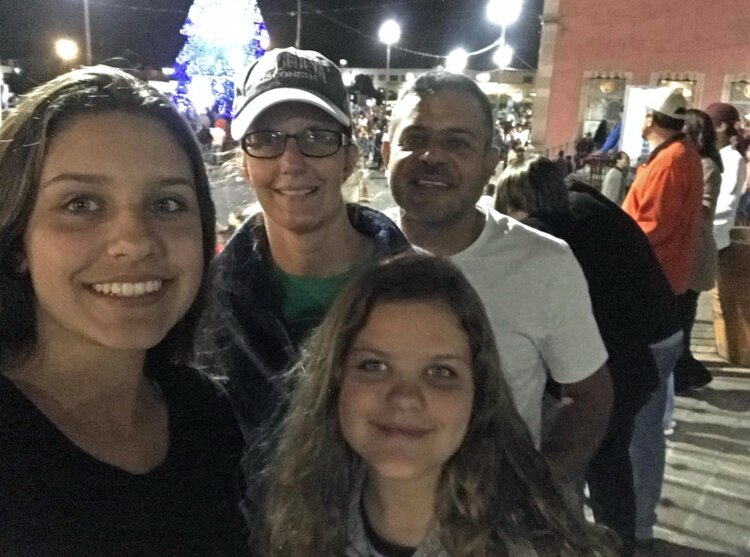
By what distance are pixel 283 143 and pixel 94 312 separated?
32.7 inches

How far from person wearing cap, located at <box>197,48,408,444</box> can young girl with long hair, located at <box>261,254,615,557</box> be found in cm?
12

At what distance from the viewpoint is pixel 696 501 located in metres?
3.85

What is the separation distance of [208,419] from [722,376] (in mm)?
5176

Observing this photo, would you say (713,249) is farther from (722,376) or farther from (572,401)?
(572,401)

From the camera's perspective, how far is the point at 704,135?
200 inches

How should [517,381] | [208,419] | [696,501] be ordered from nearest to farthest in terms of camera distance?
[208,419]
[517,381]
[696,501]

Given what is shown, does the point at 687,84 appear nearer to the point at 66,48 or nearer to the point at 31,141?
the point at 31,141

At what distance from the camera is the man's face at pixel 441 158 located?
2008mm

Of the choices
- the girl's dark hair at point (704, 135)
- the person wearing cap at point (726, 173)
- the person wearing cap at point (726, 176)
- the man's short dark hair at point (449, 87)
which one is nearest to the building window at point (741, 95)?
the person wearing cap at point (726, 176)

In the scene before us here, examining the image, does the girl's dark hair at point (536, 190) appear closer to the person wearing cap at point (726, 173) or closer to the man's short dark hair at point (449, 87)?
the man's short dark hair at point (449, 87)

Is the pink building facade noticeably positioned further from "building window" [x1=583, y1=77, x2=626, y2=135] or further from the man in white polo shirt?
the man in white polo shirt

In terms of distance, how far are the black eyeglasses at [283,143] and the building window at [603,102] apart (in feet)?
45.4

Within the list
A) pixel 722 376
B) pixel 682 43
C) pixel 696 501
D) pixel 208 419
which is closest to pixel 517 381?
pixel 208 419

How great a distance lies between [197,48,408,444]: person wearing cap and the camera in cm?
176
